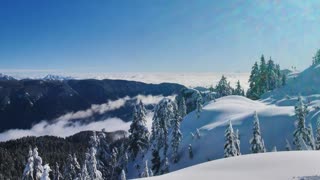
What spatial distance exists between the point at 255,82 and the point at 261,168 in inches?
4599

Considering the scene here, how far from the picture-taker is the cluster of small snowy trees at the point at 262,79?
431 feet

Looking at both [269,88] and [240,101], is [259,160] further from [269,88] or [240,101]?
[269,88]

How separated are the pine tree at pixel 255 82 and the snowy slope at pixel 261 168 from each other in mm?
107509

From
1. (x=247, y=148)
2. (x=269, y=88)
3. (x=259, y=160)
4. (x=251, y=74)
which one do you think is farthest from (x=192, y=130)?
(x=259, y=160)

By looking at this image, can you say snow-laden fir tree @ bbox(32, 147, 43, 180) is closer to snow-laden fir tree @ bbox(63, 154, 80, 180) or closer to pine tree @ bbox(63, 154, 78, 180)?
snow-laden fir tree @ bbox(63, 154, 80, 180)

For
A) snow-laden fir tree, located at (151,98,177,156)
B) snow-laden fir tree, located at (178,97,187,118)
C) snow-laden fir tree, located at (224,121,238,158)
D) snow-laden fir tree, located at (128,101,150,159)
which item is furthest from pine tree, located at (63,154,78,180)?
snow-laden fir tree, located at (178,97,187,118)

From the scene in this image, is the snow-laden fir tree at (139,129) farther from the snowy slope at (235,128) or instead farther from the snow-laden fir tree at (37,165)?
the snow-laden fir tree at (37,165)

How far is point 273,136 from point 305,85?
67360mm

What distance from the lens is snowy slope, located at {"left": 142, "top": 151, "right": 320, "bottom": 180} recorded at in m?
20.5

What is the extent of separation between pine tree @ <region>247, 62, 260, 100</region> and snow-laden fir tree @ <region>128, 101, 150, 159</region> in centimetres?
6157

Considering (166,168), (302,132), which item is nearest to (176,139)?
(166,168)

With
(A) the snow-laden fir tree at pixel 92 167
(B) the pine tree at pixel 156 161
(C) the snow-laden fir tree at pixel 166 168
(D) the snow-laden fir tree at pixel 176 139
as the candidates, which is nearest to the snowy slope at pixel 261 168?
(A) the snow-laden fir tree at pixel 92 167

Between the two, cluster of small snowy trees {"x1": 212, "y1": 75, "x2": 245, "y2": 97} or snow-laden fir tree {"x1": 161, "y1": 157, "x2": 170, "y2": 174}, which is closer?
snow-laden fir tree {"x1": 161, "y1": 157, "x2": 170, "y2": 174}

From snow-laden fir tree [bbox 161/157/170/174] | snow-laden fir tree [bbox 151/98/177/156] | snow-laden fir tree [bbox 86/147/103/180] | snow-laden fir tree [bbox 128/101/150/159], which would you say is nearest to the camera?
snow-laden fir tree [bbox 86/147/103/180]
